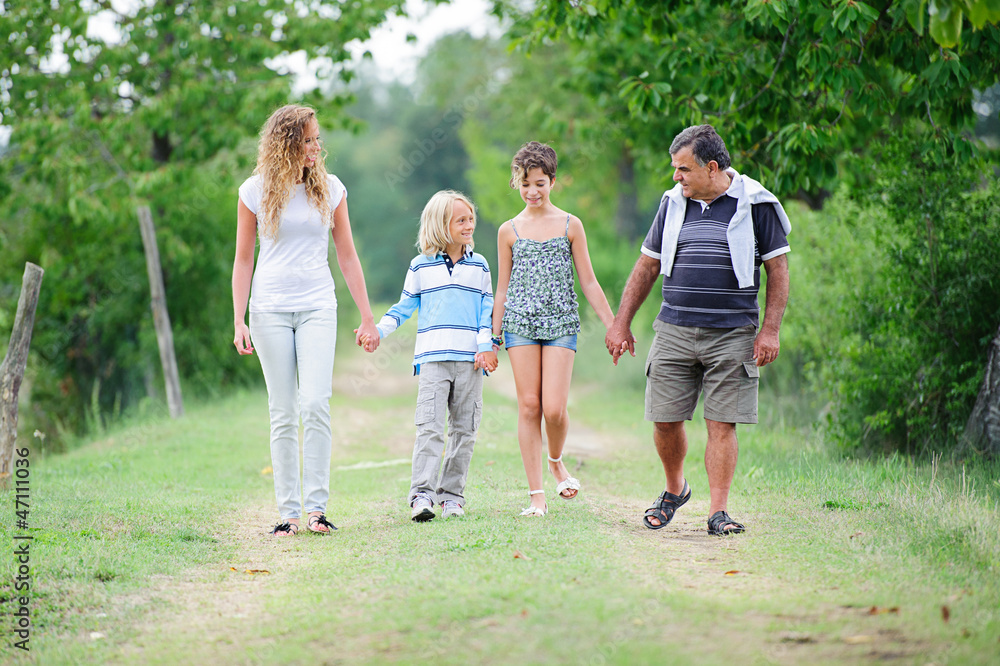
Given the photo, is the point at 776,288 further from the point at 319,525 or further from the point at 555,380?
the point at 319,525

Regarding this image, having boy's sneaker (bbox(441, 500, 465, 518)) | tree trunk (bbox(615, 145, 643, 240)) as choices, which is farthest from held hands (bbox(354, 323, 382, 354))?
tree trunk (bbox(615, 145, 643, 240))

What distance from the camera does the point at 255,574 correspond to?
13.9 feet

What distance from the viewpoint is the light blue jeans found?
4852 mm

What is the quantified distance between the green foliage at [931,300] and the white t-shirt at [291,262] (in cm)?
466

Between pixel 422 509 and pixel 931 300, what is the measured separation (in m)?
4.56

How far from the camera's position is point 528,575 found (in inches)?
148

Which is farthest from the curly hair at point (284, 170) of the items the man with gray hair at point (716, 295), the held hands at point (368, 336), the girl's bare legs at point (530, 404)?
the man with gray hair at point (716, 295)

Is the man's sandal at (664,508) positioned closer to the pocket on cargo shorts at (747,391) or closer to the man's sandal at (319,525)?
the pocket on cargo shorts at (747,391)

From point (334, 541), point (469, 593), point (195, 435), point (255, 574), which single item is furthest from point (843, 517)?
point (195, 435)

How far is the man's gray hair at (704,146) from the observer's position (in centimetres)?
469

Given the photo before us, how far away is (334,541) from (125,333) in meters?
10.2

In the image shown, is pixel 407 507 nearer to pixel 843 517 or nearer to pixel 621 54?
pixel 843 517

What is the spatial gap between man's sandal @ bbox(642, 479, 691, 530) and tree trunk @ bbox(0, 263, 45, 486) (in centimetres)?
415

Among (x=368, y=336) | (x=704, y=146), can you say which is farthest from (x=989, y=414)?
(x=368, y=336)
